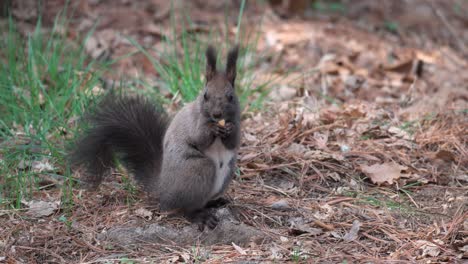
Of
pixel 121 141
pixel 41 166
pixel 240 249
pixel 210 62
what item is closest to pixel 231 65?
pixel 210 62

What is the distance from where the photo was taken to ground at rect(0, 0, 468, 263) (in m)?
2.89

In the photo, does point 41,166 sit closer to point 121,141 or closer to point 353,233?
point 121,141

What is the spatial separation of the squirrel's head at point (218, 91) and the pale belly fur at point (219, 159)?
16cm

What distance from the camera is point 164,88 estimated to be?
15.6 ft

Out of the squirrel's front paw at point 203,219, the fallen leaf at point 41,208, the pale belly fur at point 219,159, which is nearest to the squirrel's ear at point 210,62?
the pale belly fur at point 219,159

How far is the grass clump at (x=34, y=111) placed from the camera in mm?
3455

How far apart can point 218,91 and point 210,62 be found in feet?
0.45

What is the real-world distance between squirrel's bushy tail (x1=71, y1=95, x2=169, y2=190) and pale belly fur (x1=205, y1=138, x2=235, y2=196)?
33 cm

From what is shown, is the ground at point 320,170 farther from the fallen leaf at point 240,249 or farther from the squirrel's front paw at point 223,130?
the squirrel's front paw at point 223,130

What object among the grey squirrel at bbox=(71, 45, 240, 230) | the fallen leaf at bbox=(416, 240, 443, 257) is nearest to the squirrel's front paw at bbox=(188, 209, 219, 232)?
the grey squirrel at bbox=(71, 45, 240, 230)

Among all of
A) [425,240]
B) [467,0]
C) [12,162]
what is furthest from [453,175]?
[467,0]

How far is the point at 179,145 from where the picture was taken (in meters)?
3.04

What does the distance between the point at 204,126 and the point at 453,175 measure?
154 cm

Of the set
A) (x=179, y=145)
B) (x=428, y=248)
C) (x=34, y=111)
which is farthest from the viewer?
(x=34, y=111)
